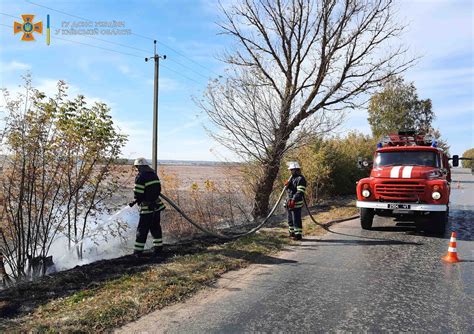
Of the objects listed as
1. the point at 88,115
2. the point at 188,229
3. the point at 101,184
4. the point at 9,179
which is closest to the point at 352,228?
the point at 188,229

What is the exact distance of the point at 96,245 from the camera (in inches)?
399

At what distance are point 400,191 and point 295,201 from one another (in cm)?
279

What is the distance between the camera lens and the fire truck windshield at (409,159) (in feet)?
34.6

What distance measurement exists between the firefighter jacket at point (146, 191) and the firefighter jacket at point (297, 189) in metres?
3.17

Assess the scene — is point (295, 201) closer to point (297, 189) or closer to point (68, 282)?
point (297, 189)

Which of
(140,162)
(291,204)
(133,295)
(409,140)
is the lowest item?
(133,295)

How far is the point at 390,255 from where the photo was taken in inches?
289

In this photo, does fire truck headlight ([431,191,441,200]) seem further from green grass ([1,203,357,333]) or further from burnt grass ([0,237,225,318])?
burnt grass ([0,237,225,318])

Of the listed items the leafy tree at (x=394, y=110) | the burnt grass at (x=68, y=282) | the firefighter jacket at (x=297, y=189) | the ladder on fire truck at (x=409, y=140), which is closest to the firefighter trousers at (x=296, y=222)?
the firefighter jacket at (x=297, y=189)

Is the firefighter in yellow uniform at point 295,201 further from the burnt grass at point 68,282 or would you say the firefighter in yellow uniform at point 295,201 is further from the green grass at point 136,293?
the burnt grass at point 68,282

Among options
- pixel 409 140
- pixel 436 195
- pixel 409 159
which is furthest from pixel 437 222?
pixel 409 140

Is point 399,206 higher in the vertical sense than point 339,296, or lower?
higher

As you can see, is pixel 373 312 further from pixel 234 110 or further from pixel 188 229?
pixel 234 110

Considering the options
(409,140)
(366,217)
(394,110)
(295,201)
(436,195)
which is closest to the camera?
(295,201)
